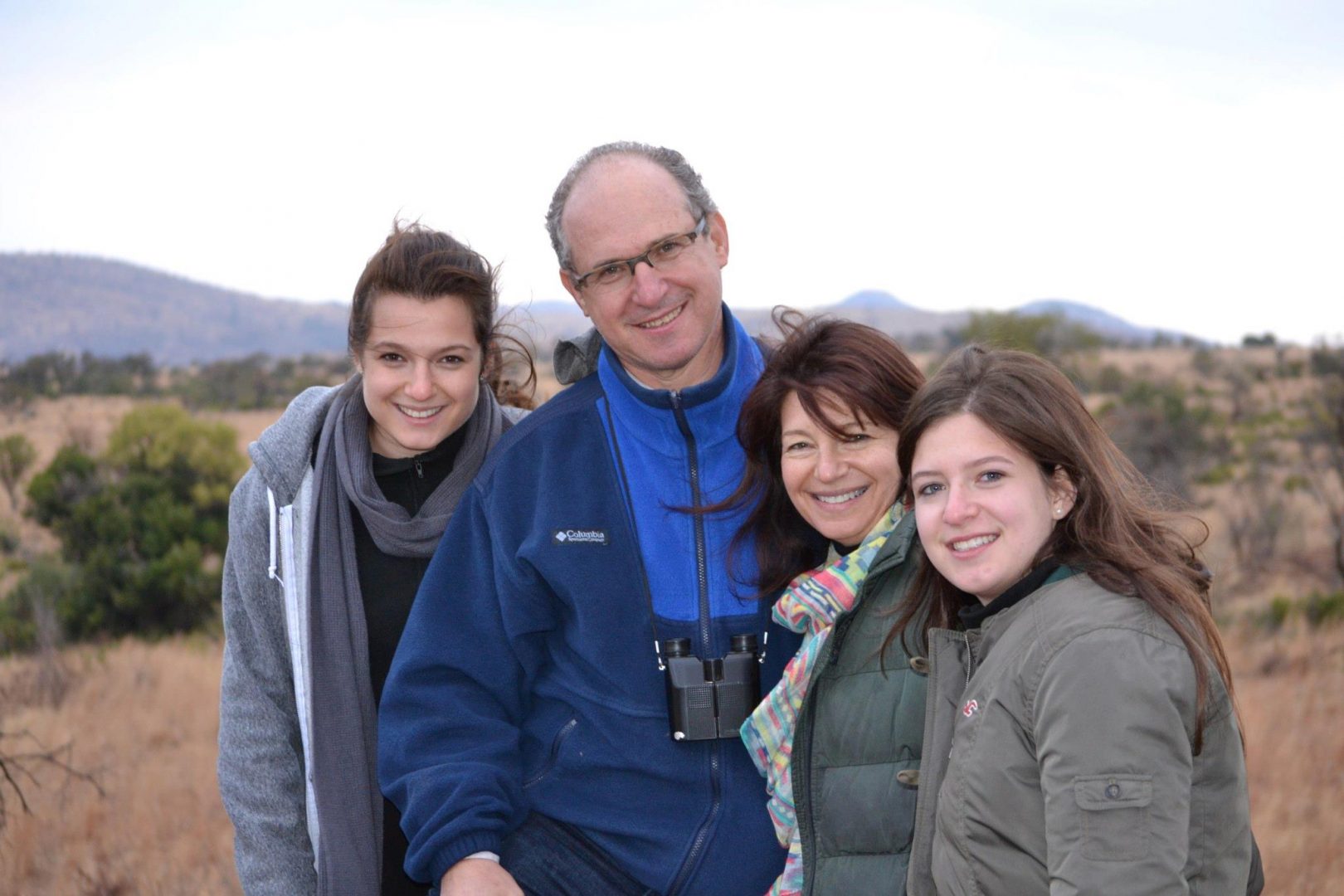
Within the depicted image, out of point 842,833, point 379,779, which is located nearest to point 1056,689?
point 842,833

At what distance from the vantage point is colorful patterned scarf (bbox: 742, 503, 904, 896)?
8.91ft

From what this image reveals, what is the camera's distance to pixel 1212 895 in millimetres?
2092

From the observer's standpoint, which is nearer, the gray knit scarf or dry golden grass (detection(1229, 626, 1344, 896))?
the gray knit scarf

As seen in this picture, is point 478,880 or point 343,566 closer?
point 478,880

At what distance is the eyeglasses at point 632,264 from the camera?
11.0 feet

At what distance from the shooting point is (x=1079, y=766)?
191 cm

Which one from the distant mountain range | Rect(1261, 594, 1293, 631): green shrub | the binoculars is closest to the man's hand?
the binoculars

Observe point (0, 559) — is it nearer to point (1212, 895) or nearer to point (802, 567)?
point (802, 567)

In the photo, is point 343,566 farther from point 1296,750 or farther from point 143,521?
point 143,521

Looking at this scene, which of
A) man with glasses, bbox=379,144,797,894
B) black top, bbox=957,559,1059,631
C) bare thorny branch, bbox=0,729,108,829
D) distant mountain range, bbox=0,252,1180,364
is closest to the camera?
black top, bbox=957,559,1059,631

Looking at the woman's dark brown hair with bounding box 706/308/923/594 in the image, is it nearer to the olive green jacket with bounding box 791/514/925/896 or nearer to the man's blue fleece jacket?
the man's blue fleece jacket

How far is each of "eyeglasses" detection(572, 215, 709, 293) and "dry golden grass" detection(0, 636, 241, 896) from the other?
362 centimetres

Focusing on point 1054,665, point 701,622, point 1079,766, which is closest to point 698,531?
point 701,622

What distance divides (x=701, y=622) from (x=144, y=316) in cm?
9130
